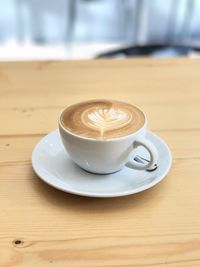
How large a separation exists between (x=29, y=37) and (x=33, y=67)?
1.84 meters

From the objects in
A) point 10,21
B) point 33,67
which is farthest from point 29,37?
point 33,67

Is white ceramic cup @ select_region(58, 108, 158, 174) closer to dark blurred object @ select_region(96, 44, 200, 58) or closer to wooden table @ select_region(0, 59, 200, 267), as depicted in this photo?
wooden table @ select_region(0, 59, 200, 267)

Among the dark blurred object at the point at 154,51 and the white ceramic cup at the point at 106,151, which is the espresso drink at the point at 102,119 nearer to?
the white ceramic cup at the point at 106,151

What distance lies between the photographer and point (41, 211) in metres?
0.44

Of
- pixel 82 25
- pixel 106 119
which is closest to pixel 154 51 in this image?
pixel 106 119

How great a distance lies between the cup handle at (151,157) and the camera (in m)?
0.46

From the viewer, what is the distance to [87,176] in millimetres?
478

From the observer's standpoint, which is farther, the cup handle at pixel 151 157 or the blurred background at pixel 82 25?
the blurred background at pixel 82 25

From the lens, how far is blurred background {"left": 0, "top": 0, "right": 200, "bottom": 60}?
247 centimetres

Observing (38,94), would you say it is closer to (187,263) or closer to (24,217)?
(24,217)

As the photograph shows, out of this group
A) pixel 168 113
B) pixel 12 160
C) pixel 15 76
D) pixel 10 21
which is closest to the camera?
pixel 12 160

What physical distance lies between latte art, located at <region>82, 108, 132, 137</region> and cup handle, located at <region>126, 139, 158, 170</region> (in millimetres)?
31

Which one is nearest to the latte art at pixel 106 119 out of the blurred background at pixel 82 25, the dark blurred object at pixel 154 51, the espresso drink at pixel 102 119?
the espresso drink at pixel 102 119

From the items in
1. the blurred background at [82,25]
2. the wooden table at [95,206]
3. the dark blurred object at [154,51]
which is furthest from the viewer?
the blurred background at [82,25]
